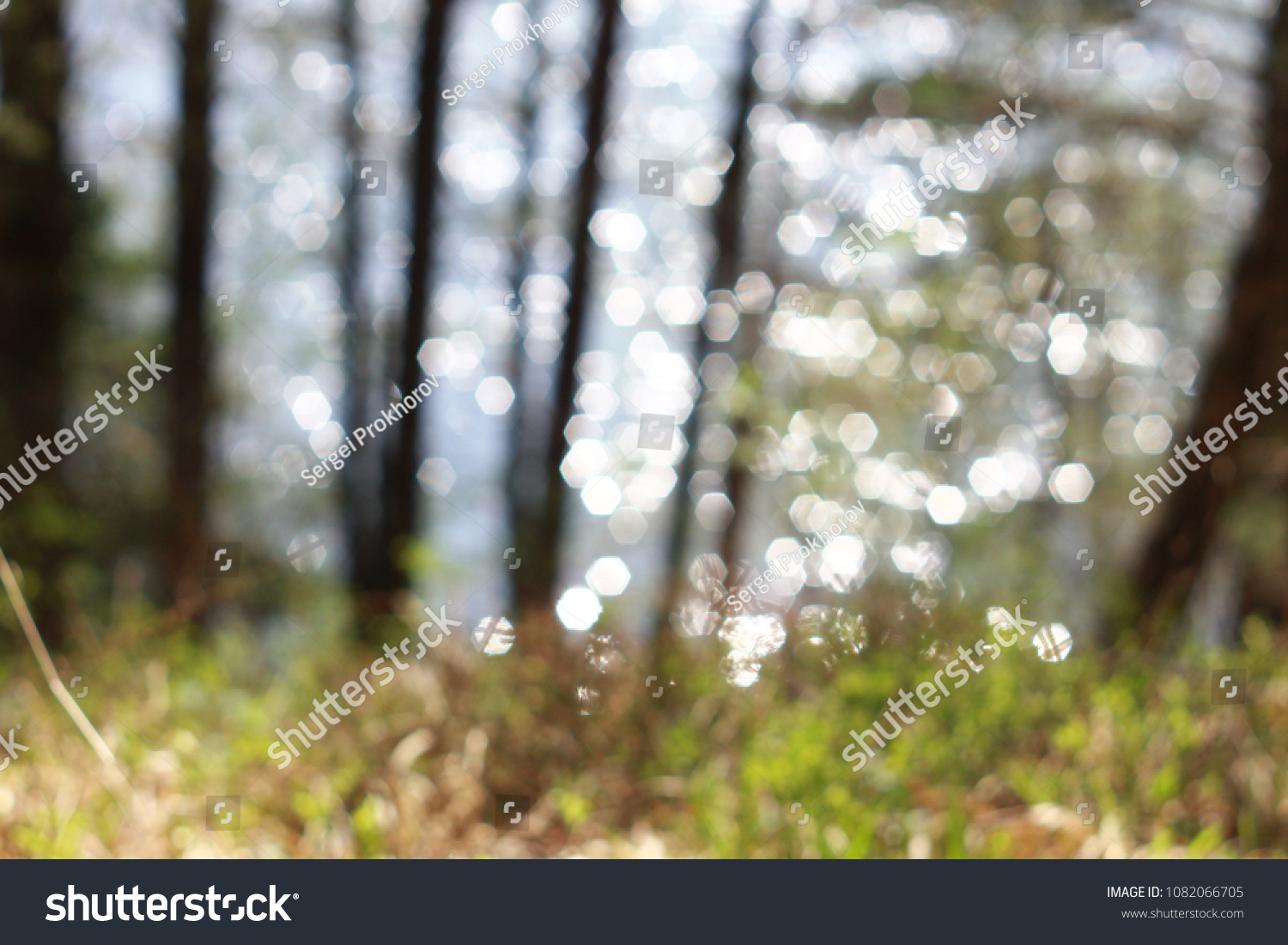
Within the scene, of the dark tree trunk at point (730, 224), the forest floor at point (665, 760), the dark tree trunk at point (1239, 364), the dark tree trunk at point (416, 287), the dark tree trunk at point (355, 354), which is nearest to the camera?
the forest floor at point (665, 760)

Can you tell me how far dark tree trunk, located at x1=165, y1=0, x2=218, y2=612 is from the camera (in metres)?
5.29

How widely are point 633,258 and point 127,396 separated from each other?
13.8 feet

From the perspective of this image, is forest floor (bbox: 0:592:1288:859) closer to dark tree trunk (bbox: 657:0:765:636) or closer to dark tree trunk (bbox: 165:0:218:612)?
dark tree trunk (bbox: 165:0:218:612)

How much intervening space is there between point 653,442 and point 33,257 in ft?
→ 14.4

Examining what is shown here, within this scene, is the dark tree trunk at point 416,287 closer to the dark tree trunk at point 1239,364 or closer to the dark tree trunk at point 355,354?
the dark tree trunk at point 355,354

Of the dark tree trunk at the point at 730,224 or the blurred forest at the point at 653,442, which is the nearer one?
the blurred forest at the point at 653,442

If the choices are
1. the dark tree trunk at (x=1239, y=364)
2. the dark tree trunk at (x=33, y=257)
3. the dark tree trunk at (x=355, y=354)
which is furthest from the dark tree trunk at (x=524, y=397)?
the dark tree trunk at (x=1239, y=364)

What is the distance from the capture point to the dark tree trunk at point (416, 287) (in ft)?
17.3

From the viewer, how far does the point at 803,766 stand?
2334mm

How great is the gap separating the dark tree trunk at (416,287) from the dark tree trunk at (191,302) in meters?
1.30
